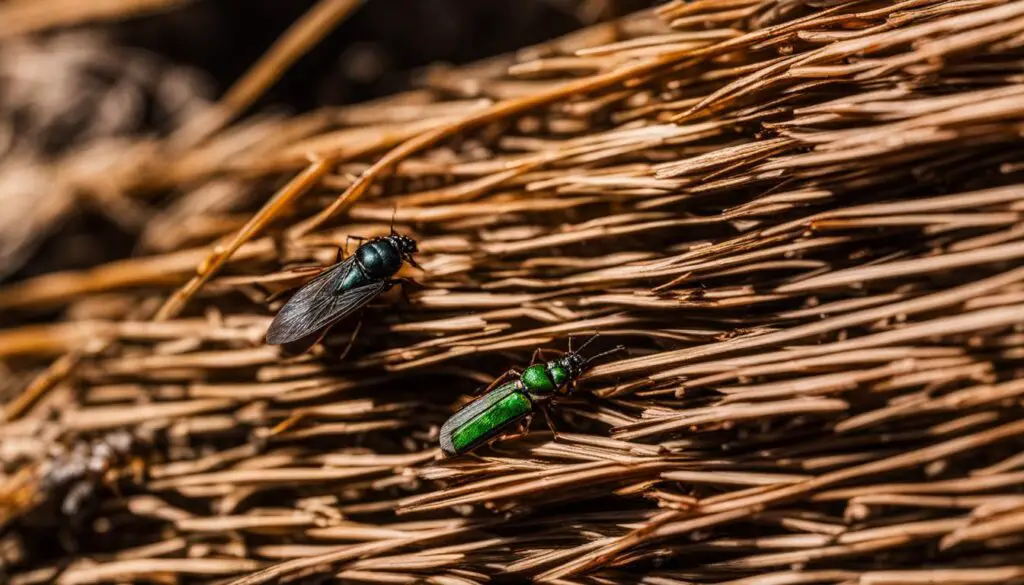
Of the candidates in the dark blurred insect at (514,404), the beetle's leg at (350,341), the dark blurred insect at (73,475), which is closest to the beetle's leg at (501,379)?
the dark blurred insect at (514,404)

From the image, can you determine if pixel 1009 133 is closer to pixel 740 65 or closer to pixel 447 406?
pixel 740 65

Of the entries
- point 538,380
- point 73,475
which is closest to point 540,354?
Answer: point 538,380

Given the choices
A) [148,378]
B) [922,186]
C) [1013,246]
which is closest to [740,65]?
[922,186]

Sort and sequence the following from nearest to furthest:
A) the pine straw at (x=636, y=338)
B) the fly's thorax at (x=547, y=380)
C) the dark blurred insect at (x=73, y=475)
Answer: the pine straw at (x=636, y=338)
the fly's thorax at (x=547, y=380)
the dark blurred insect at (x=73, y=475)

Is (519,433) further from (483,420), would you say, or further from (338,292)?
(338,292)

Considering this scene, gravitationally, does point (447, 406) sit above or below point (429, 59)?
below

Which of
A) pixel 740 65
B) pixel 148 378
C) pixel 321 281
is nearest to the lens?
pixel 740 65

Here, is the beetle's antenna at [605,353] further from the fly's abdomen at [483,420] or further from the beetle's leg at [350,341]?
the beetle's leg at [350,341]
